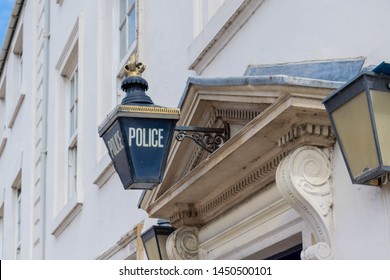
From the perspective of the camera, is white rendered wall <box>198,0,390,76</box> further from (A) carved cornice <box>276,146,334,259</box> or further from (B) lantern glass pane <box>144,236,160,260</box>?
(B) lantern glass pane <box>144,236,160,260</box>

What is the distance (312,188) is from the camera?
15.1ft

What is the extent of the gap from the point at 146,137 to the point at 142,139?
3cm

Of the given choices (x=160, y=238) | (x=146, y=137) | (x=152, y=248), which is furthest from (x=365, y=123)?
(x=152, y=248)

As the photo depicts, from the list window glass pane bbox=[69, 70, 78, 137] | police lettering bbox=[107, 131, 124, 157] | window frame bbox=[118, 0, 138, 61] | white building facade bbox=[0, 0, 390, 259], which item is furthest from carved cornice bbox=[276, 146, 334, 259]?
window glass pane bbox=[69, 70, 78, 137]

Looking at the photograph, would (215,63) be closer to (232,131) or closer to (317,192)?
(232,131)

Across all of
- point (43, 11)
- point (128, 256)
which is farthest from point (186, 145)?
point (43, 11)

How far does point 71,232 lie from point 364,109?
7.51 m

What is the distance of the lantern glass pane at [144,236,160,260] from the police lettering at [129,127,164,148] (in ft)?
5.41

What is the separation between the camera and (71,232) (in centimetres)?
1116

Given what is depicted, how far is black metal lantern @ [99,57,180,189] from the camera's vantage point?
5.12 metres

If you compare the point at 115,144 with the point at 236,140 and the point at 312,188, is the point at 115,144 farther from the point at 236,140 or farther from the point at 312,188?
the point at 312,188

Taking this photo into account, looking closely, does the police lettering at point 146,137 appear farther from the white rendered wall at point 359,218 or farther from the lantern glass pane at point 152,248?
the lantern glass pane at point 152,248

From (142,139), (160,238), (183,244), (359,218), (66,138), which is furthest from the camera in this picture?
(66,138)
